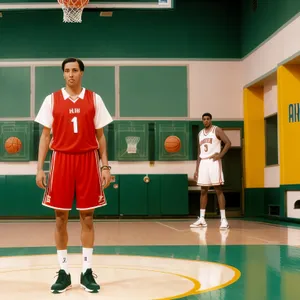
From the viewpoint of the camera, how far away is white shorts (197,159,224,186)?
9.86 meters

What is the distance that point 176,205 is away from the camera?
13.2 m

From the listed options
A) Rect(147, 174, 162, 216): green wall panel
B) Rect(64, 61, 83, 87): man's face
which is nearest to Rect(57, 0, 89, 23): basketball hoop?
Rect(147, 174, 162, 216): green wall panel

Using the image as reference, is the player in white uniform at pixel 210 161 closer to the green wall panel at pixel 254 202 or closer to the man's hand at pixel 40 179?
the green wall panel at pixel 254 202

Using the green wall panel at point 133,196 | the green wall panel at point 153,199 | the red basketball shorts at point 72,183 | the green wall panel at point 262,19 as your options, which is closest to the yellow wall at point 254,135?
the green wall panel at point 262,19

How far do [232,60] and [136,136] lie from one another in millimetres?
3173

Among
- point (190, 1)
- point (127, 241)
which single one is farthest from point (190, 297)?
point (190, 1)

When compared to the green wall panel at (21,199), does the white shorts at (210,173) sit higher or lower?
higher

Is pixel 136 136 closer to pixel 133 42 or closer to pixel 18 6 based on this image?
pixel 133 42

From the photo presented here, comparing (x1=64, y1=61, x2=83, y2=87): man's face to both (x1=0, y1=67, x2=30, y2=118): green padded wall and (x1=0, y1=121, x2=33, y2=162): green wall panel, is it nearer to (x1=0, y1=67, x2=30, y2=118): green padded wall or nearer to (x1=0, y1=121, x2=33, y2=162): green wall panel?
(x1=0, y1=121, x2=33, y2=162): green wall panel

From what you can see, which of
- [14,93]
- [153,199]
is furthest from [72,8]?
[153,199]

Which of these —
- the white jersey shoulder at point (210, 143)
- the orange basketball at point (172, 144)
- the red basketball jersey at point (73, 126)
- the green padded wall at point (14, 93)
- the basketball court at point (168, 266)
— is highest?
the green padded wall at point (14, 93)

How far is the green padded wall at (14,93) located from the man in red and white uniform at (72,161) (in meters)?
9.66

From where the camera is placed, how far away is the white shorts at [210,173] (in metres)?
9.86

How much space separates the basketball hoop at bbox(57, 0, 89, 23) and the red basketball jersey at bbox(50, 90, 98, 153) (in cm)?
654
